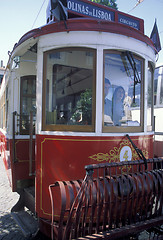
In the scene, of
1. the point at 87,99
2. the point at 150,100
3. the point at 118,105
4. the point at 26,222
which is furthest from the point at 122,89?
the point at 26,222

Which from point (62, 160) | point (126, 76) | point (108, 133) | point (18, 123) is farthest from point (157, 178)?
point (18, 123)

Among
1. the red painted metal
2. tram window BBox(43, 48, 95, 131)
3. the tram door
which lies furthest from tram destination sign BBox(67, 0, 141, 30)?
the tram door

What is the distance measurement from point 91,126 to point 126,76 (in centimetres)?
85

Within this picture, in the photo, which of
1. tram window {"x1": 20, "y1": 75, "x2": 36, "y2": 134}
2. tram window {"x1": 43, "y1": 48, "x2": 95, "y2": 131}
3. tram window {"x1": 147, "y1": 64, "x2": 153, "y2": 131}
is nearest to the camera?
tram window {"x1": 43, "y1": 48, "x2": 95, "y2": 131}

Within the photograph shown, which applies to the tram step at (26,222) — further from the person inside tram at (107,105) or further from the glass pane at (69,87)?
the person inside tram at (107,105)

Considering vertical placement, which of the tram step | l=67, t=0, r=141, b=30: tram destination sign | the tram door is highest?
l=67, t=0, r=141, b=30: tram destination sign

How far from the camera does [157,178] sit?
2.38 metres

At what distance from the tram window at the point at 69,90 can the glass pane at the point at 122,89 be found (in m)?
0.22

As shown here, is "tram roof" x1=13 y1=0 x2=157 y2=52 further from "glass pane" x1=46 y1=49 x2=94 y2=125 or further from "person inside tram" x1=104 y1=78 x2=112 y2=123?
"person inside tram" x1=104 y1=78 x2=112 y2=123

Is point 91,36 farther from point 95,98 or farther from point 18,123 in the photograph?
point 18,123

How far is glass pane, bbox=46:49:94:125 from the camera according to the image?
2.69 metres

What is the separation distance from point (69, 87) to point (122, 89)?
0.75 meters

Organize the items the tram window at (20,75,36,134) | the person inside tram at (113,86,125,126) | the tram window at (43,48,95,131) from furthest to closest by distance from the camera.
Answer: the tram window at (20,75,36,134) → the person inside tram at (113,86,125,126) → the tram window at (43,48,95,131)

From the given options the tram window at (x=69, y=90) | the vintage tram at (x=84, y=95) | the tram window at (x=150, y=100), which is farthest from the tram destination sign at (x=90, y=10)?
the tram window at (x=150, y=100)
